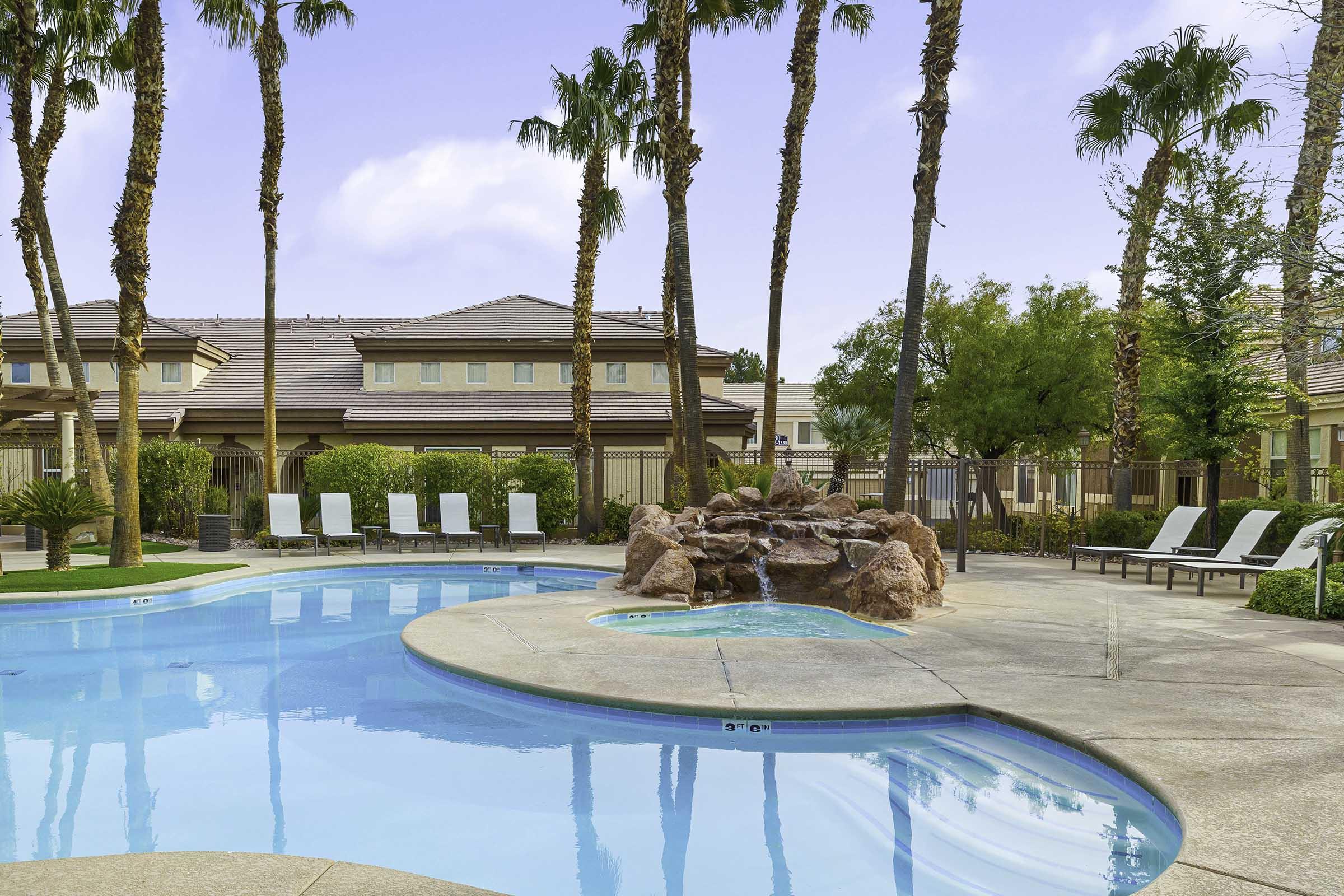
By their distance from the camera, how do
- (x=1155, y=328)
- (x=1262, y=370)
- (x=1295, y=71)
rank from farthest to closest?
(x=1155, y=328) < (x=1262, y=370) < (x=1295, y=71)

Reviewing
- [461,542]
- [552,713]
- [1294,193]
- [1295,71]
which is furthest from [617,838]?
[1294,193]

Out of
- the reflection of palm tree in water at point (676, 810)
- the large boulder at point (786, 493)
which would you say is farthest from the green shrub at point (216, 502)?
the reflection of palm tree in water at point (676, 810)

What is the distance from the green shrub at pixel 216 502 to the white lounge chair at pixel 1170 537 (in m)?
17.3

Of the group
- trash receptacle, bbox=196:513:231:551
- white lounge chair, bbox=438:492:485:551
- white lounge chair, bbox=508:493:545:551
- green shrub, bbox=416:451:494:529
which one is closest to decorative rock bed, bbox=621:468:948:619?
white lounge chair, bbox=508:493:545:551

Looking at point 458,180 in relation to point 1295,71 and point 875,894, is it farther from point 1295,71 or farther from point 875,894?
point 875,894

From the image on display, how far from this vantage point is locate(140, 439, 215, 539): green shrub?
1972 cm

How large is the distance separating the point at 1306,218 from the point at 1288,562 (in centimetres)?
453

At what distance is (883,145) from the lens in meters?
16.0

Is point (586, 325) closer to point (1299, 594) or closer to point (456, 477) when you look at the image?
point (456, 477)

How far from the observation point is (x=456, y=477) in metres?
19.9

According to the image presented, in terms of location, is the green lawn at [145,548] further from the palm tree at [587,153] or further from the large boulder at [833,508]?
the large boulder at [833,508]

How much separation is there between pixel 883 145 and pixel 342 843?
47.5ft

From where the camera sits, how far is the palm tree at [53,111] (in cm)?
1778

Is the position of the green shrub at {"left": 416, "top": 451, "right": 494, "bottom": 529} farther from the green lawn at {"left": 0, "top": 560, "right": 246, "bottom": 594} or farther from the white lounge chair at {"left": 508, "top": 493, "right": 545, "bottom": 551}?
the green lawn at {"left": 0, "top": 560, "right": 246, "bottom": 594}
